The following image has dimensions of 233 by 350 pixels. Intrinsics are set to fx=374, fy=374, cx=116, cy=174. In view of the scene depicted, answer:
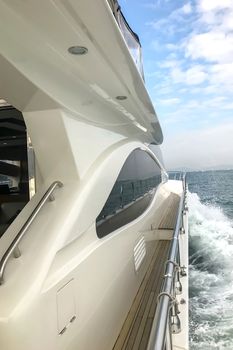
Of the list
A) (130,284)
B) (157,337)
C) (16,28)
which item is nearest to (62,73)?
(16,28)

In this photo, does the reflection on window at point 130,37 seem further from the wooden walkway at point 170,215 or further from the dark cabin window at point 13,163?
the wooden walkway at point 170,215

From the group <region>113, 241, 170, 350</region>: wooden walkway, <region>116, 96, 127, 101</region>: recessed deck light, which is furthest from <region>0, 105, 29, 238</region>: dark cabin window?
<region>113, 241, 170, 350</region>: wooden walkway

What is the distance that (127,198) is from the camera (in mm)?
3986

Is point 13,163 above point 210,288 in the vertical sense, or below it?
above

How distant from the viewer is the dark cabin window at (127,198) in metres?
2.99

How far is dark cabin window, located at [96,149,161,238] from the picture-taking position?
2.99 meters

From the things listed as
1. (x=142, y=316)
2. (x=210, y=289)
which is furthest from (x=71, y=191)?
(x=210, y=289)

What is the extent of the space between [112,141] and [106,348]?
1778 millimetres

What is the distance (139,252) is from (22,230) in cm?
253

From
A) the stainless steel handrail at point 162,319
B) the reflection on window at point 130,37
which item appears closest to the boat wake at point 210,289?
the stainless steel handrail at point 162,319

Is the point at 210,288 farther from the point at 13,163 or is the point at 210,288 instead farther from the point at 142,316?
the point at 13,163

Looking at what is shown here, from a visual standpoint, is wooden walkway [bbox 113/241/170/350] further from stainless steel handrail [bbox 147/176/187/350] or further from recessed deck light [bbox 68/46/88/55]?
recessed deck light [bbox 68/46/88/55]

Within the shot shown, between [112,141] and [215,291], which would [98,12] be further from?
[215,291]

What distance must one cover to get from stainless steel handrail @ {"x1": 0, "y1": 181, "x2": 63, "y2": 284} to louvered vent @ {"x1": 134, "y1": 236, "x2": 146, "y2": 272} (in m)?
1.87
